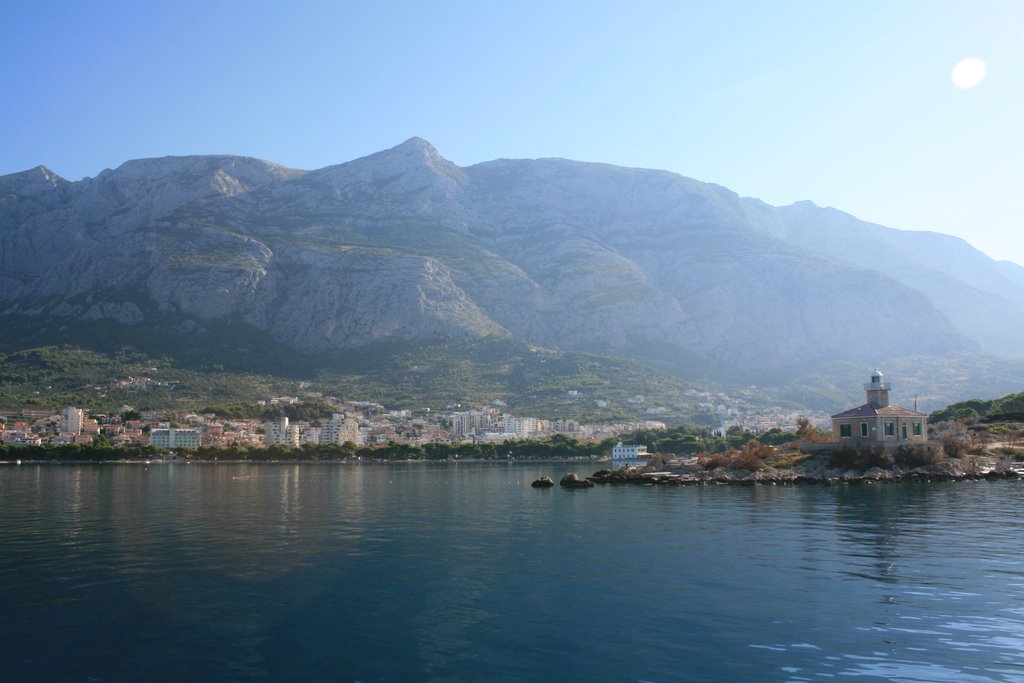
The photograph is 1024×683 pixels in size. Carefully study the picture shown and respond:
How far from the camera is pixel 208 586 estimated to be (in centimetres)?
2306

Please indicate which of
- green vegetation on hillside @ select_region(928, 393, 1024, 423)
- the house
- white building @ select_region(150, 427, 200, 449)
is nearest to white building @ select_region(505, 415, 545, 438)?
white building @ select_region(150, 427, 200, 449)

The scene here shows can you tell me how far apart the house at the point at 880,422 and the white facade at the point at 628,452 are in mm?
64028

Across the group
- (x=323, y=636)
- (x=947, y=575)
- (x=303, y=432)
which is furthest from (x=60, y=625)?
(x=303, y=432)

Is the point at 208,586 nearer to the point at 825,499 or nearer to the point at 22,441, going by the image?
the point at 825,499

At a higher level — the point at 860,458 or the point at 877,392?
the point at 877,392

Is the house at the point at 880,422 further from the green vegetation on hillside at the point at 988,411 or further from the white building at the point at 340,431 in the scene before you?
the white building at the point at 340,431

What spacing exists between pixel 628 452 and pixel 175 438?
283 ft

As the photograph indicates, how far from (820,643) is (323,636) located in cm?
1156

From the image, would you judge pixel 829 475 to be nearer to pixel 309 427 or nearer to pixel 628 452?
pixel 628 452

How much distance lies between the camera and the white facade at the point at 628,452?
13525 centimetres

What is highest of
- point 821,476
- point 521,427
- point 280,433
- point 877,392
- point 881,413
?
point 877,392

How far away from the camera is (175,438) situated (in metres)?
144

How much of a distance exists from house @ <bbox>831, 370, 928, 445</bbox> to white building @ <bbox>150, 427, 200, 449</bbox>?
117 m

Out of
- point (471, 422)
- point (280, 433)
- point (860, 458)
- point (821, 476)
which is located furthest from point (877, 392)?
point (280, 433)
